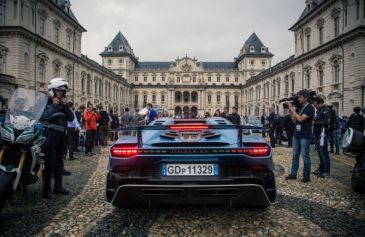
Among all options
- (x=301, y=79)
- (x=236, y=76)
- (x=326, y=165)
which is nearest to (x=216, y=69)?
(x=236, y=76)

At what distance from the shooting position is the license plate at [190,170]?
310 cm

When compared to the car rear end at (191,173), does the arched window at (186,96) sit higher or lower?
higher

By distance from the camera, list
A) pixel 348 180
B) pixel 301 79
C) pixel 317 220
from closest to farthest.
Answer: pixel 317 220, pixel 348 180, pixel 301 79

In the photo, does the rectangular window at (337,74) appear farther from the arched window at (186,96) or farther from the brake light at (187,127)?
the arched window at (186,96)

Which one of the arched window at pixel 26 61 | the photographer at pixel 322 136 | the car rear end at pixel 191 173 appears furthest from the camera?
the arched window at pixel 26 61

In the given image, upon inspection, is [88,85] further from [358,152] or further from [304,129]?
[358,152]

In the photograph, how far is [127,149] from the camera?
127 inches

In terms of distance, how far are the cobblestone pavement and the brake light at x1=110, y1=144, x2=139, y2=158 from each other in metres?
0.90

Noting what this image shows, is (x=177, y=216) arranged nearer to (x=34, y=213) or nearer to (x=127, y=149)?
(x=127, y=149)

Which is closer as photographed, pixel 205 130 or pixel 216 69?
pixel 205 130

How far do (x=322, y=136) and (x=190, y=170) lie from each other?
4911 mm

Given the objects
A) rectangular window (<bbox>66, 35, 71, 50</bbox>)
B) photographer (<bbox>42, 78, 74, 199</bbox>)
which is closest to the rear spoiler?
photographer (<bbox>42, 78, 74, 199</bbox>)

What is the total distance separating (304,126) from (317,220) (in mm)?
2799

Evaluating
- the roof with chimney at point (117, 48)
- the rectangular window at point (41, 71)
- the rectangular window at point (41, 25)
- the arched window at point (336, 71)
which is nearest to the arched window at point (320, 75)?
the arched window at point (336, 71)
